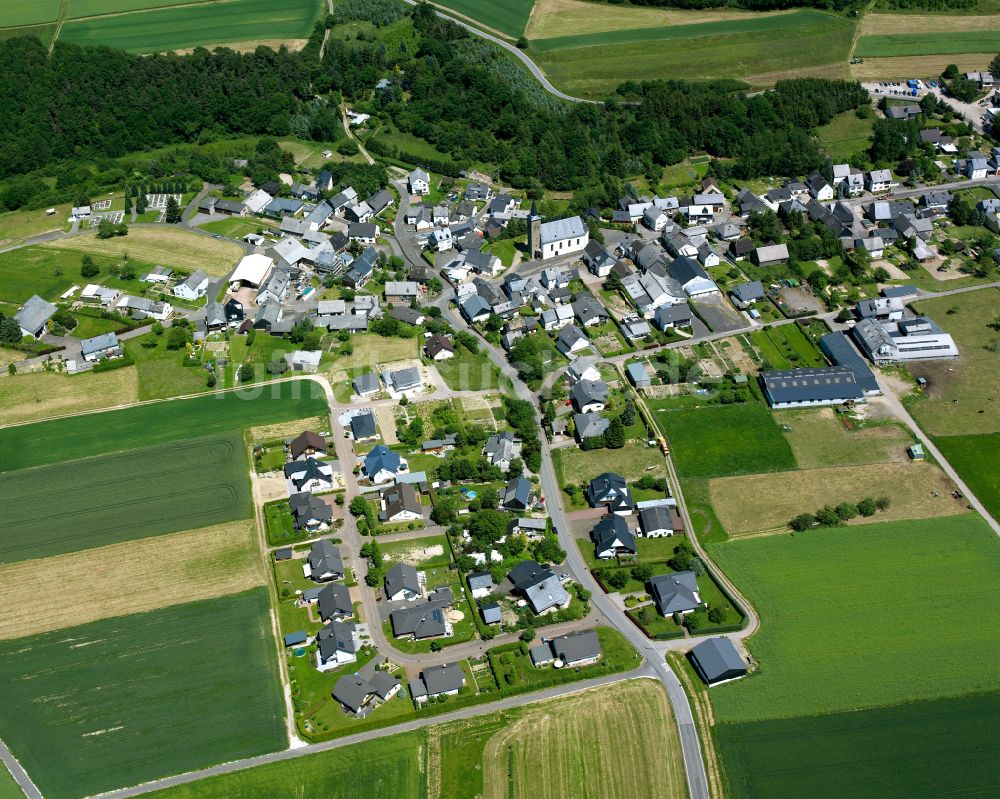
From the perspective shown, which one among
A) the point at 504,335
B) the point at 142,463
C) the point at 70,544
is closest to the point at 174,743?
the point at 70,544

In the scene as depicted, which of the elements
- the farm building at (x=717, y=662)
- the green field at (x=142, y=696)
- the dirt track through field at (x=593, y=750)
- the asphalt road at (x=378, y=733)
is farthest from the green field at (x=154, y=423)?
the farm building at (x=717, y=662)

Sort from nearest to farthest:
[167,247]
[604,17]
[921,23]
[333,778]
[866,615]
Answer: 1. [333,778]
2. [866,615]
3. [167,247]
4. [921,23]
5. [604,17]

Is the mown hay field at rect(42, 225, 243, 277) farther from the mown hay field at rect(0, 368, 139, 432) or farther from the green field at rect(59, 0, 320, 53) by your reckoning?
the green field at rect(59, 0, 320, 53)

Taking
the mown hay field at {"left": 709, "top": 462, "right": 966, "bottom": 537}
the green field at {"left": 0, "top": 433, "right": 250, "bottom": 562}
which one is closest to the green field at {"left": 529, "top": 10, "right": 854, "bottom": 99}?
the mown hay field at {"left": 709, "top": 462, "right": 966, "bottom": 537}

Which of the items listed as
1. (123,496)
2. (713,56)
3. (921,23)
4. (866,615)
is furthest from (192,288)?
(921,23)

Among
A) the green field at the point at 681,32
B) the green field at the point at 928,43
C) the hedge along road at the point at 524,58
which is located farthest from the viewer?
the green field at the point at 681,32

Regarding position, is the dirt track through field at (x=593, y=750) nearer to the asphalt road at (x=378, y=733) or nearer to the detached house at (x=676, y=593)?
the asphalt road at (x=378, y=733)

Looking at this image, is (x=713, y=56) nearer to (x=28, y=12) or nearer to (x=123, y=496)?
(x=123, y=496)
